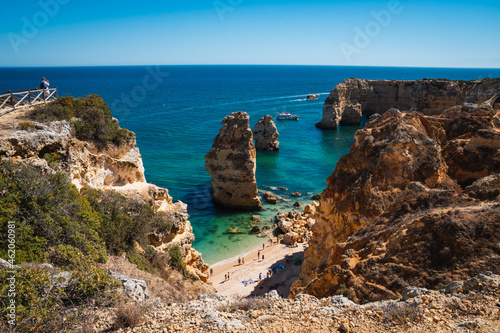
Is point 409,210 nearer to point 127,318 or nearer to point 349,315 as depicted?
point 349,315

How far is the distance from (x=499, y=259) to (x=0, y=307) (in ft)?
35.1

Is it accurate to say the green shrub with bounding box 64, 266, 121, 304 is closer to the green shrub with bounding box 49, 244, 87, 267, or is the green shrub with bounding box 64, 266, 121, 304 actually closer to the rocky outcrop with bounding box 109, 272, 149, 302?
the rocky outcrop with bounding box 109, 272, 149, 302

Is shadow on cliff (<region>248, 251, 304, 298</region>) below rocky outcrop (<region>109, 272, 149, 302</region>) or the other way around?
below

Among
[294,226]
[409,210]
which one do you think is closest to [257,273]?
[294,226]

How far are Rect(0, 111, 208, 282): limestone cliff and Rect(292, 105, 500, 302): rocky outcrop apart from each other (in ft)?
23.9

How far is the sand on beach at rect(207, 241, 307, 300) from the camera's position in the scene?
21.8 m

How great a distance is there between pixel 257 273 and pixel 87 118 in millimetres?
16052

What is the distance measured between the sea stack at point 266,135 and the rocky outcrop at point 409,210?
39.0 meters

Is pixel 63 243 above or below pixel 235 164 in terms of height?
above

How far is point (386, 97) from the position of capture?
7819 centimetres

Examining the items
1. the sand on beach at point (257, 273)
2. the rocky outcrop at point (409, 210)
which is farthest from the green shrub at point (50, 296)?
the sand on beach at point (257, 273)

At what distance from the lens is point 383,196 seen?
13125 millimetres

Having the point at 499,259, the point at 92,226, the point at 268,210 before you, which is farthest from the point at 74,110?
the point at 268,210

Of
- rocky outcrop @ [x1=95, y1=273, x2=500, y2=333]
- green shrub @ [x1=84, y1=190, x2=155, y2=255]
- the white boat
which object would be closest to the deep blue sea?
the white boat
